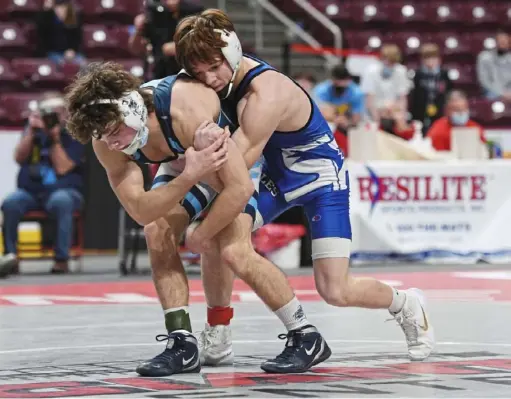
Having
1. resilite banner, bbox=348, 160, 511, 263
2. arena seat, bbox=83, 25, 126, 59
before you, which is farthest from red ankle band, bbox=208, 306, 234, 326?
arena seat, bbox=83, 25, 126, 59

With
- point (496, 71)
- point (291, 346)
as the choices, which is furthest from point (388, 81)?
point (291, 346)

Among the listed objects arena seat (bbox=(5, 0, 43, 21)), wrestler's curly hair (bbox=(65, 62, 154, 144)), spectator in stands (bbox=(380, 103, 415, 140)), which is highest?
arena seat (bbox=(5, 0, 43, 21))

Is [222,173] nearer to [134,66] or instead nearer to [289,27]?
[134,66]

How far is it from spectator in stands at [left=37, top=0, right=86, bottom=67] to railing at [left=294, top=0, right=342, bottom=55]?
2855 mm

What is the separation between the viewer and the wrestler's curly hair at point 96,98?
4.61 m

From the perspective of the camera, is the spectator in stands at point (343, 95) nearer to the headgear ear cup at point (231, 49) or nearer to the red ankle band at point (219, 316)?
the red ankle band at point (219, 316)

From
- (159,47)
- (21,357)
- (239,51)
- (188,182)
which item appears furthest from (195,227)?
(159,47)

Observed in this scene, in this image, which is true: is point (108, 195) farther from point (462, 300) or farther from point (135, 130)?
point (135, 130)

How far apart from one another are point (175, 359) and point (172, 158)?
0.74m

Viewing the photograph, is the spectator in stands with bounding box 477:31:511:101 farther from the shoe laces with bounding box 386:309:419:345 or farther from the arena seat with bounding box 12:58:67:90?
the shoe laces with bounding box 386:309:419:345

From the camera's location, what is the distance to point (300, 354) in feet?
16.2

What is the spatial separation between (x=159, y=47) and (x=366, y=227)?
2310mm

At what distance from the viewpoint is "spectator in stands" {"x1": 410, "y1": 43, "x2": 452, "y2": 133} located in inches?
534

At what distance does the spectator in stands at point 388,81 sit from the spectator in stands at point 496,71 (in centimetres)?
138
